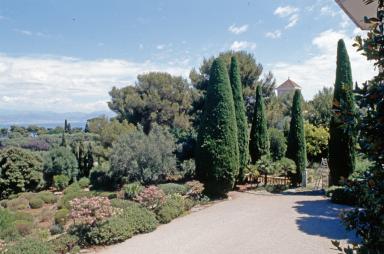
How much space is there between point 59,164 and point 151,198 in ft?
47.5

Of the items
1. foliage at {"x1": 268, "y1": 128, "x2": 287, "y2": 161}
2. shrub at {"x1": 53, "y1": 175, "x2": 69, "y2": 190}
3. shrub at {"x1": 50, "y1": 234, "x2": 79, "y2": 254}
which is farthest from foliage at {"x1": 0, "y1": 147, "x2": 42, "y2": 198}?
foliage at {"x1": 268, "y1": 128, "x2": 287, "y2": 161}

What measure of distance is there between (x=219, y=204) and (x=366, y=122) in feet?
31.3

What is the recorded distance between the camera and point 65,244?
7.33 m

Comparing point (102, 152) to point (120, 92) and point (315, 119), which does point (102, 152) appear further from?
point (315, 119)

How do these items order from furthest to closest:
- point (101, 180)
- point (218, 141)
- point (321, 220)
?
1. point (101, 180)
2. point (218, 141)
3. point (321, 220)

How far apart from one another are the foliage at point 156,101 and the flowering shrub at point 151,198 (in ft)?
53.1

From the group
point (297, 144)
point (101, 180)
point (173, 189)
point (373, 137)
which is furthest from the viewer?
point (101, 180)

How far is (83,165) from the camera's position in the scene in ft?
80.8

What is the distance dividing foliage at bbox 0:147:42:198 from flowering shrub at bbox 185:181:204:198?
13397mm

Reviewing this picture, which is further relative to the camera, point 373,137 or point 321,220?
point 321,220

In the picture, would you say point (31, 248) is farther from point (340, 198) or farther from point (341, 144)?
point (341, 144)

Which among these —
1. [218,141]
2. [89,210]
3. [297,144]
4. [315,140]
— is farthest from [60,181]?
[315,140]

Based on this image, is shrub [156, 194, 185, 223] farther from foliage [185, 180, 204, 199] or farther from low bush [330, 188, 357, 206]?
low bush [330, 188, 357, 206]

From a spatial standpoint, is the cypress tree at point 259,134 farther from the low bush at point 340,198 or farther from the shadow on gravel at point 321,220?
the low bush at point 340,198
